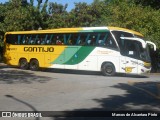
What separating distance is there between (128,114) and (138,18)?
73.7ft

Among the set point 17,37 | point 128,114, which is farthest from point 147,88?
point 17,37

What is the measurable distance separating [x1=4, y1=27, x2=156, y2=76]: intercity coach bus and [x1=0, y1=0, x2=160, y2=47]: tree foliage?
19.5 ft

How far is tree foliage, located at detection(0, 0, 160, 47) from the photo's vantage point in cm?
3194

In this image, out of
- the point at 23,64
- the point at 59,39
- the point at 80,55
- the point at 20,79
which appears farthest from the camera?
the point at 23,64

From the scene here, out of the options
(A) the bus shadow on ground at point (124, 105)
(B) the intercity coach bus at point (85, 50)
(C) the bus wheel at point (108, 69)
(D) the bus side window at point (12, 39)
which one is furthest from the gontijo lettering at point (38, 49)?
(A) the bus shadow on ground at point (124, 105)

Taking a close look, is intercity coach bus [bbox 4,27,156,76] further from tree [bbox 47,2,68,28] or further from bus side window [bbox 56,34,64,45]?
tree [bbox 47,2,68,28]

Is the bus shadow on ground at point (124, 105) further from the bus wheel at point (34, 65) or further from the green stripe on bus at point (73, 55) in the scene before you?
the bus wheel at point (34, 65)

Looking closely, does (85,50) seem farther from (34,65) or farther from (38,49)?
(34,65)

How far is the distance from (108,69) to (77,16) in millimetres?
12650

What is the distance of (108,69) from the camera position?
2530 centimetres

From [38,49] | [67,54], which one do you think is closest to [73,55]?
[67,54]

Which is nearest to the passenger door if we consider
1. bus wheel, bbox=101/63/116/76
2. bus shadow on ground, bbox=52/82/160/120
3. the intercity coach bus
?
the intercity coach bus

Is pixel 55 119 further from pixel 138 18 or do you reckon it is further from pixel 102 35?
pixel 138 18

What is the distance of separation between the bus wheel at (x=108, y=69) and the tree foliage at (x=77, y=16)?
22.8 feet
